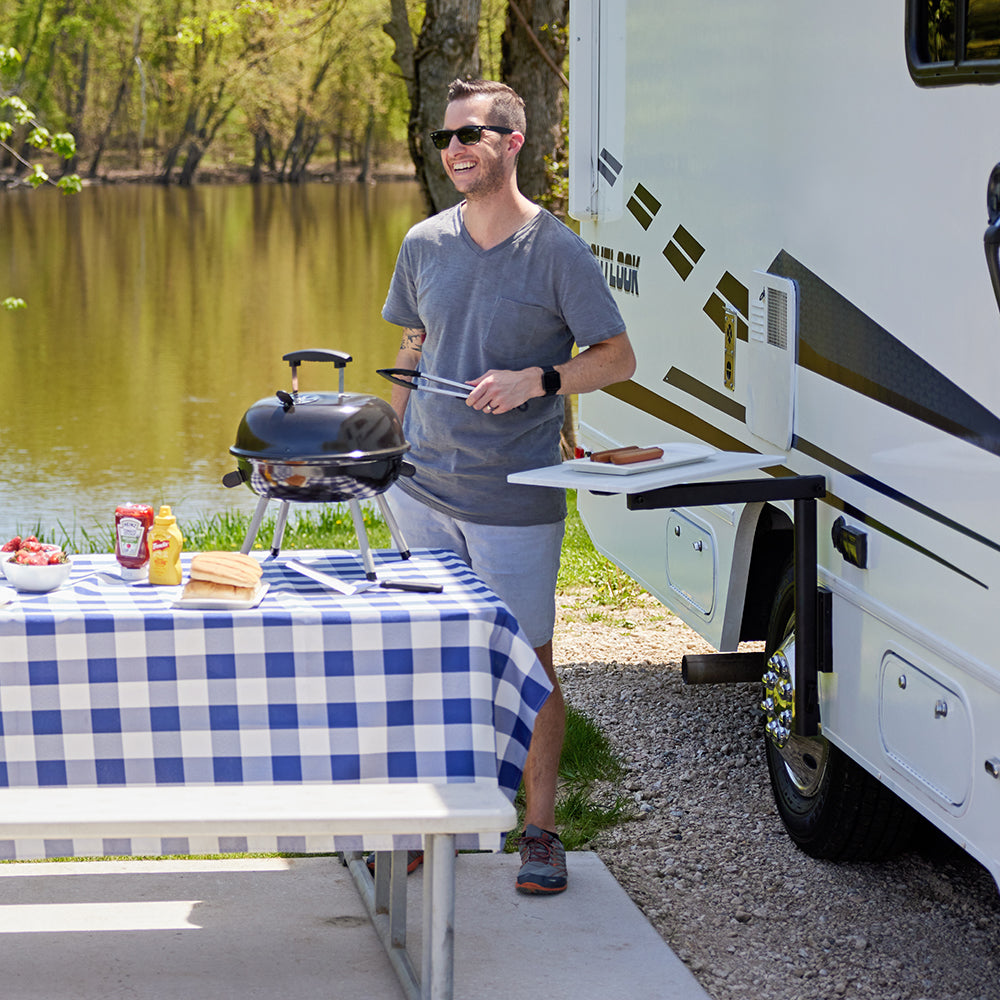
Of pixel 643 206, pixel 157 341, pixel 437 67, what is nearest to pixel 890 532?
pixel 643 206

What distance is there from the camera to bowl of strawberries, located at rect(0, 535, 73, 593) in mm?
3008

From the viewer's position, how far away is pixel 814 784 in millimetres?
3834

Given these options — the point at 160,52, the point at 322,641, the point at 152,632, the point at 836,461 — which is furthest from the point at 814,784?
the point at 160,52

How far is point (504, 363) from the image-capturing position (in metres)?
3.66

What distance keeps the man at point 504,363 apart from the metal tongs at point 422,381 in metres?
0.06

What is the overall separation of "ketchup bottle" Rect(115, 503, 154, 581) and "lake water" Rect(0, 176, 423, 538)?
287 inches

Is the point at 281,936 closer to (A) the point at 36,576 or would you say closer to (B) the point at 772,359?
(A) the point at 36,576

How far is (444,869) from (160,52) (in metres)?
54.8

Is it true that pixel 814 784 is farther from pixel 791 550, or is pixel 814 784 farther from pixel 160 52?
pixel 160 52

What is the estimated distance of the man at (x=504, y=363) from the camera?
3545mm

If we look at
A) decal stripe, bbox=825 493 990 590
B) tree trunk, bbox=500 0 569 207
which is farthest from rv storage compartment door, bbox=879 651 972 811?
tree trunk, bbox=500 0 569 207

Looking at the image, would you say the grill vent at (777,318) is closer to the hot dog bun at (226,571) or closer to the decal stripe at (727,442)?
the decal stripe at (727,442)

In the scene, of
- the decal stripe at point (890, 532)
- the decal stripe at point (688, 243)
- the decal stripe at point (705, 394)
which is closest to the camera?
the decal stripe at point (890, 532)

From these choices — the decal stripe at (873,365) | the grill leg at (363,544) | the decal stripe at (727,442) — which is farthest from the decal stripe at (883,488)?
the grill leg at (363,544)
